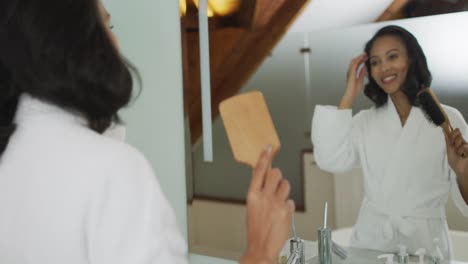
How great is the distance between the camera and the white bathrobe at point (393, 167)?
2.73ft

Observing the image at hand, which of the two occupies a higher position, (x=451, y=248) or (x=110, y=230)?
(x=110, y=230)

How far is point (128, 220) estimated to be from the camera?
0.57 m

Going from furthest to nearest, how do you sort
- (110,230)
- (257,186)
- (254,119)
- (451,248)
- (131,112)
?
(131,112) → (254,119) → (451,248) → (257,186) → (110,230)

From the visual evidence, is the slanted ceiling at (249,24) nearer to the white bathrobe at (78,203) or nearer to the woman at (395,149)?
the woman at (395,149)

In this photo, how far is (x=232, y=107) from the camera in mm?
996

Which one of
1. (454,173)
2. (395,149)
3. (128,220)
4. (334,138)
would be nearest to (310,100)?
(334,138)

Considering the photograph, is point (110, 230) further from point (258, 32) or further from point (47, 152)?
point (258, 32)

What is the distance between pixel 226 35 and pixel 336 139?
0.36m

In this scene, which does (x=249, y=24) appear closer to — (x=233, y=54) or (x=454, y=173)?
(x=233, y=54)

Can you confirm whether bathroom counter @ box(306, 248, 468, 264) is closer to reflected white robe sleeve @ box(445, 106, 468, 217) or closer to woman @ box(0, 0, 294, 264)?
reflected white robe sleeve @ box(445, 106, 468, 217)

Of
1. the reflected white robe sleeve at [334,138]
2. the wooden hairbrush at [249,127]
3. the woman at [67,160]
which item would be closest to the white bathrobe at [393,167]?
the reflected white robe sleeve at [334,138]

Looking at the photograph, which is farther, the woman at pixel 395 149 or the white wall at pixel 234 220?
the white wall at pixel 234 220

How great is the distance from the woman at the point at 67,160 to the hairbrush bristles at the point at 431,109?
51 centimetres

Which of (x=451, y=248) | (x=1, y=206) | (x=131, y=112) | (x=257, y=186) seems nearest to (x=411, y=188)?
(x=451, y=248)
